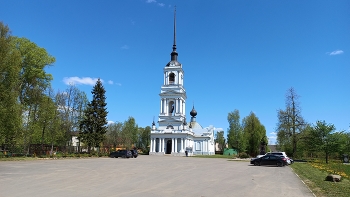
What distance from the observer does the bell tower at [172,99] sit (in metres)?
68.7

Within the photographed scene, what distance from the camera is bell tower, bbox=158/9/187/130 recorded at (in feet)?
225

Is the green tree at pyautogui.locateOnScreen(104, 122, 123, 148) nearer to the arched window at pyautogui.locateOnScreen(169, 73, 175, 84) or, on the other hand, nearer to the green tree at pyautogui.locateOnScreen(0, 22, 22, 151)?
the arched window at pyautogui.locateOnScreen(169, 73, 175, 84)

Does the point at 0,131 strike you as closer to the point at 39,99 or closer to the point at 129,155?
the point at 39,99

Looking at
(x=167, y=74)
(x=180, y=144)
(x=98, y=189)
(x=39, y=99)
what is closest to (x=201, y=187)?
(x=98, y=189)

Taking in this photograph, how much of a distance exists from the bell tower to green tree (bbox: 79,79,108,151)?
22558 millimetres

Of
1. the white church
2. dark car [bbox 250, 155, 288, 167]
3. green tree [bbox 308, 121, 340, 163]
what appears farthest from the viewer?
the white church

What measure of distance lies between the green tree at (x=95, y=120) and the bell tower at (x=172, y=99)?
22558 millimetres

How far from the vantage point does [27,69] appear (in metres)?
38.3

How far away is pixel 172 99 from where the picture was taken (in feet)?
229

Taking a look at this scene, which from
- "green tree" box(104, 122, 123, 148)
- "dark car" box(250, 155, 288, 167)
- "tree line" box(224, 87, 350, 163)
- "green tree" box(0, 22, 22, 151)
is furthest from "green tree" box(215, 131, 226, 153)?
"green tree" box(0, 22, 22, 151)

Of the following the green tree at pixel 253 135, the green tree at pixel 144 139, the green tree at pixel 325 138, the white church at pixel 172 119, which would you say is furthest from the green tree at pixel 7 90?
the green tree at pixel 144 139

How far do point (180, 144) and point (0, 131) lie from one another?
43468mm

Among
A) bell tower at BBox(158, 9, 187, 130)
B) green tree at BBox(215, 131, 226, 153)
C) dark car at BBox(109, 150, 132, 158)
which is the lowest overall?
dark car at BBox(109, 150, 132, 158)

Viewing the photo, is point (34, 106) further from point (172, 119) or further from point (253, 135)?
point (253, 135)
